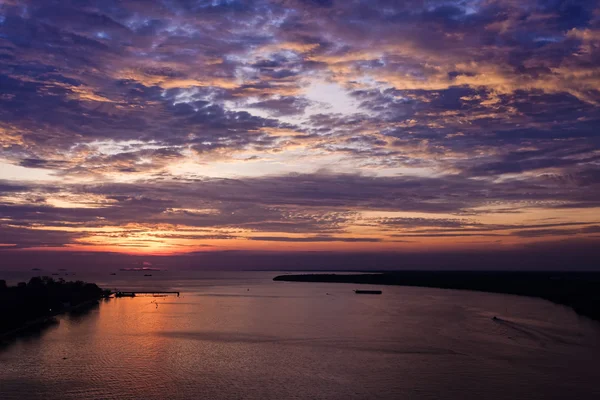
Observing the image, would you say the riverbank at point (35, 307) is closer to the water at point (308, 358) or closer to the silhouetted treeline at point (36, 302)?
the silhouetted treeline at point (36, 302)

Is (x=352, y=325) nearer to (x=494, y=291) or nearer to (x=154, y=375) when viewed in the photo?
(x=154, y=375)

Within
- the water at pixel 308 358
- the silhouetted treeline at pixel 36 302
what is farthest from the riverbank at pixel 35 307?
the water at pixel 308 358

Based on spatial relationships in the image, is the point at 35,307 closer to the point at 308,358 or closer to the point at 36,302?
the point at 36,302

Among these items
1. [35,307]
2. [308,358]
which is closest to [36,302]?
[35,307]

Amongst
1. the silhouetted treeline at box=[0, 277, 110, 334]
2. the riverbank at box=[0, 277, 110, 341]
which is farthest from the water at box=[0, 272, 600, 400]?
the silhouetted treeline at box=[0, 277, 110, 334]

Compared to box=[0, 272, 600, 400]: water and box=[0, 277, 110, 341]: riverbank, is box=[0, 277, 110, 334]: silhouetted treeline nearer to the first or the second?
box=[0, 277, 110, 341]: riverbank

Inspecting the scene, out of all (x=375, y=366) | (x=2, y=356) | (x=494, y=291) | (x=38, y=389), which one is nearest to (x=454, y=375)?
(x=375, y=366)
